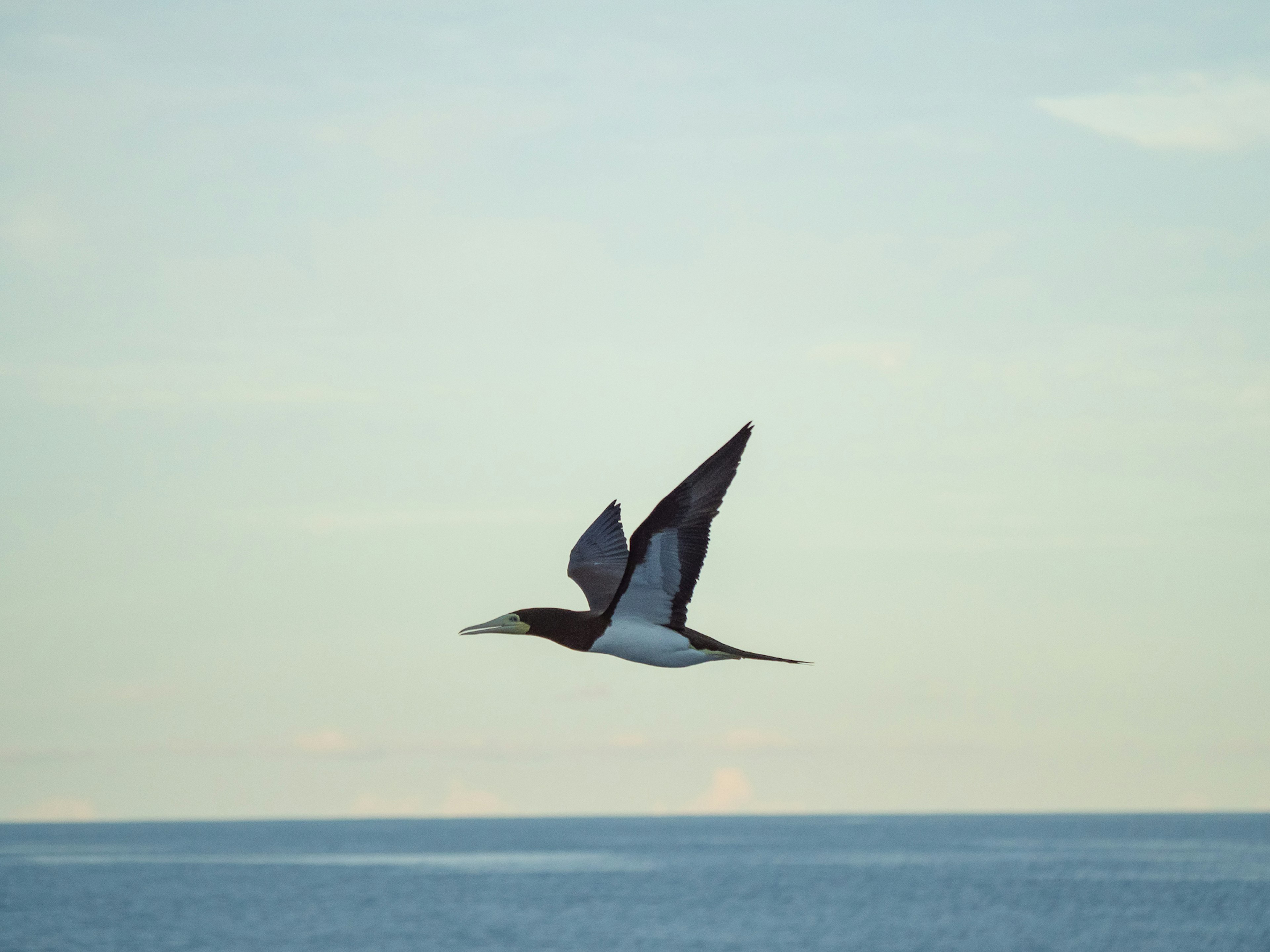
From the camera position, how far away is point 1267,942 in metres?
126

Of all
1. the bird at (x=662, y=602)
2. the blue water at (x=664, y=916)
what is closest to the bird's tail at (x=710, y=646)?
the bird at (x=662, y=602)

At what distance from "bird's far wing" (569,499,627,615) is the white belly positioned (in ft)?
11.4

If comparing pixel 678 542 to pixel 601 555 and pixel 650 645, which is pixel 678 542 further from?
pixel 601 555

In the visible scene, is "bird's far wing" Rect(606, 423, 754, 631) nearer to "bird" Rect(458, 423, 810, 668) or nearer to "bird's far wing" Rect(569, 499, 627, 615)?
"bird" Rect(458, 423, 810, 668)

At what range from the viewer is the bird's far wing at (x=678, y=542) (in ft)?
51.5

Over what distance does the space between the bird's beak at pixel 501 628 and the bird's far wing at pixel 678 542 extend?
1469mm

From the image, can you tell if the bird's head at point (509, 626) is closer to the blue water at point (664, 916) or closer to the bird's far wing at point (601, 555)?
the bird's far wing at point (601, 555)

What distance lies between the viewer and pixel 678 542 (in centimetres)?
1603

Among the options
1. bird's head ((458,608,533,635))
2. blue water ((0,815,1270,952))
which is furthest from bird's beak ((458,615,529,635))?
blue water ((0,815,1270,952))

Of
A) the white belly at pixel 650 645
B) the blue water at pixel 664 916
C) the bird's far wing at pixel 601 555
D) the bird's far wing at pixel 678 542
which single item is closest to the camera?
the bird's far wing at pixel 678 542

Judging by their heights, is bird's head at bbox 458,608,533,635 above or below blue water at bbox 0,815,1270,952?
above

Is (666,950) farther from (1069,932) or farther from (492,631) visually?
(492,631)

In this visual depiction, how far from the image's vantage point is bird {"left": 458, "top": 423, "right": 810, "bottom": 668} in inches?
620

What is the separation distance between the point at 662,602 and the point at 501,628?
2188mm
